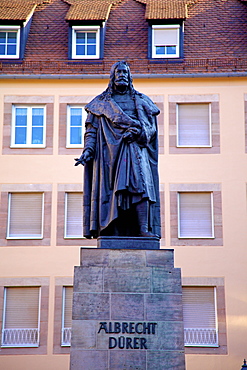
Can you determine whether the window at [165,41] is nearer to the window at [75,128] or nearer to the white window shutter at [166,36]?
the white window shutter at [166,36]

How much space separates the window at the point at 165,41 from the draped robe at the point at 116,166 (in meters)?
16.0

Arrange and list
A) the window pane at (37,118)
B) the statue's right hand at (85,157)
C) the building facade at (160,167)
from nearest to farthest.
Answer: the statue's right hand at (85,157)
the building facade at (160,167)
the window pane at (37,118)

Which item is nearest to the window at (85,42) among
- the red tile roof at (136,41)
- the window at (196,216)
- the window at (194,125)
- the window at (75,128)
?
the red tile roof at (136,41)

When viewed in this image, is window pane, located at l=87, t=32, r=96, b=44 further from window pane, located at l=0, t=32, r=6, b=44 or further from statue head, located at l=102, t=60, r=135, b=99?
statue head, located at l=102, t=60, r=135, b=99

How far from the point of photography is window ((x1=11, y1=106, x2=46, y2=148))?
25.9 meters

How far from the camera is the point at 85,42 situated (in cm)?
2702

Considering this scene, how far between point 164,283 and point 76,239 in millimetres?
15114

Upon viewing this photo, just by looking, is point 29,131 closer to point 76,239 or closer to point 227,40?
point 76,239

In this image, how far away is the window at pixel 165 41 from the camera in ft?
87.4

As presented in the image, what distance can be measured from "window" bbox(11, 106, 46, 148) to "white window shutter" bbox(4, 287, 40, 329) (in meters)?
4.92

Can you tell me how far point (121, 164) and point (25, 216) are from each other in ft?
49.9

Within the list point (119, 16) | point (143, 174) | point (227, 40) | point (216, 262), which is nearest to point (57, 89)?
point (119, 16)

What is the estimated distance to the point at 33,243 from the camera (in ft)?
82.1

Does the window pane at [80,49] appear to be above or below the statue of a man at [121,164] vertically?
above
